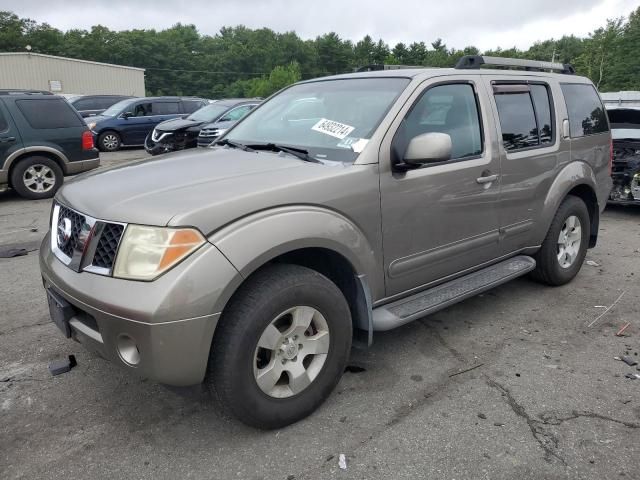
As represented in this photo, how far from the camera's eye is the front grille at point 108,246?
7.56ft

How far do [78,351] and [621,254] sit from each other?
556 centimetres

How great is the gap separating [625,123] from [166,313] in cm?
815

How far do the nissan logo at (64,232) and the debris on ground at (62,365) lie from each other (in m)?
0.94

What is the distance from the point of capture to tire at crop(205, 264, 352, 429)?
2.36m

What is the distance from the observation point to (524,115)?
3990 mm

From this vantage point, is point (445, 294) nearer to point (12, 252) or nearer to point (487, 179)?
point (487, 179)

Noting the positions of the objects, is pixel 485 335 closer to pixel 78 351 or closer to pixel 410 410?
pixel 410 410

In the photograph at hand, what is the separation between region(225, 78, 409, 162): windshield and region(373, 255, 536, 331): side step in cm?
93

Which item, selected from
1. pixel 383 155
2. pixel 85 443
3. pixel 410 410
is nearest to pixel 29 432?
pixel 85 443

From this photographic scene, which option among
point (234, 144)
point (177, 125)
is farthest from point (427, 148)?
point (177, 125)

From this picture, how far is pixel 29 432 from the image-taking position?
264 centimetres

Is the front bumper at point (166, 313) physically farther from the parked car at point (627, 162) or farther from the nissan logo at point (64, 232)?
the parked car at point (627, 162)

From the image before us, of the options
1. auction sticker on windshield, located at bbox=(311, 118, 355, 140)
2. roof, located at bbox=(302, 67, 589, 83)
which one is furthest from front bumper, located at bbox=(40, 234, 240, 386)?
roof, located at bbox=(302, 67, 589, 83)

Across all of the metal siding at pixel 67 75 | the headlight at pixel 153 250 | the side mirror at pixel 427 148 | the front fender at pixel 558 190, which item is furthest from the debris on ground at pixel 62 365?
the metal siding at pixel 67 75
